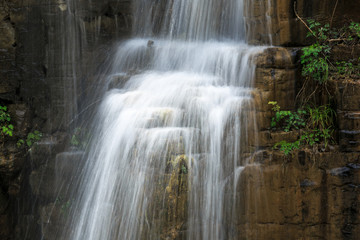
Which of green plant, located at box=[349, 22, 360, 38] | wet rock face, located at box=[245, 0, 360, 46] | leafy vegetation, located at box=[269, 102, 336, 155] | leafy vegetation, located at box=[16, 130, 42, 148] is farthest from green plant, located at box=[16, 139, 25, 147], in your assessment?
green plant, located at box=[349, 22, 360, 38]

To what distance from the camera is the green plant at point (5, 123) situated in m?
5.64

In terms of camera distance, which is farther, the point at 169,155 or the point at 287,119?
the point at 287,119

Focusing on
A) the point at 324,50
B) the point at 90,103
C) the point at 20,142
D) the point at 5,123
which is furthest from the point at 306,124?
the point at 5,123

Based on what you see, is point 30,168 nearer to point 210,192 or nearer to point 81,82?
point 81,82

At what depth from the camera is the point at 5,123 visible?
227 inches

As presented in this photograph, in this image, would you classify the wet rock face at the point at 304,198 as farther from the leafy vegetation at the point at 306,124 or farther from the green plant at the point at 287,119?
the green plant at the point at 287,119

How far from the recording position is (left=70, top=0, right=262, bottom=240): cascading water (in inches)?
167

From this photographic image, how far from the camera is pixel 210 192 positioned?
4.34 meters

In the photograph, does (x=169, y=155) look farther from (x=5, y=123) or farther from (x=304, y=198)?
(x=5, y=123)

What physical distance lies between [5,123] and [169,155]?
3.31 meters

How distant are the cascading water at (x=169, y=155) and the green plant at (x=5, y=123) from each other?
1.55 metres

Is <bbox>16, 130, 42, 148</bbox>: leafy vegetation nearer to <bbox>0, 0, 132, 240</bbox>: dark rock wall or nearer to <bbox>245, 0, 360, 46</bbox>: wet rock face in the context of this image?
<bbox>0, 0, 132, 240</bbox>: dark rock wall

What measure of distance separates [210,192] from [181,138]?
0.82 m

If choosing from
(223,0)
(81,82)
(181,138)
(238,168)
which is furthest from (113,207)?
(223,0)
